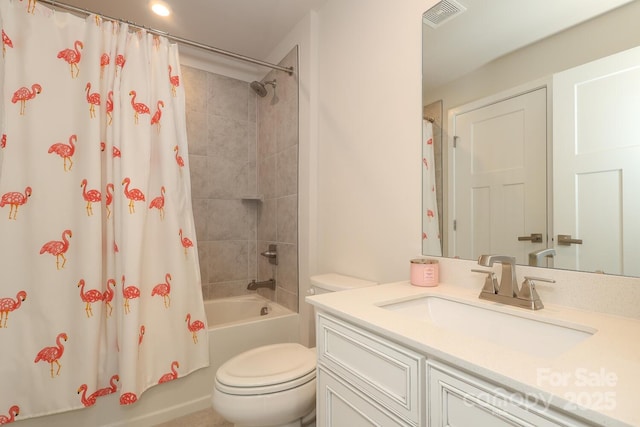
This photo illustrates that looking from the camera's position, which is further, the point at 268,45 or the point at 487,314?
the point at 268,45

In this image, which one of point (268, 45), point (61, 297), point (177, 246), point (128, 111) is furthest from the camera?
point (268, 45)

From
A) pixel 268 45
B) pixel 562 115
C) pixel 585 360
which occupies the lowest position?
pixel 585 360

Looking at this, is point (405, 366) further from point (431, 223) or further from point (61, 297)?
point (61, 297)

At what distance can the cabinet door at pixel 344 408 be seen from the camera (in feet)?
2.31

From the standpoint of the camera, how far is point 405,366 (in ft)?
2.10

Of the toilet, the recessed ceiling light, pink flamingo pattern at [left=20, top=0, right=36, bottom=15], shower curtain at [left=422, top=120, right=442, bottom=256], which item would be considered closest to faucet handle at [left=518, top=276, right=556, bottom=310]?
shower curtain at [left=422, top=120, right=442, bottom=256]

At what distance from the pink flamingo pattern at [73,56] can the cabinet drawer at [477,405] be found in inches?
74.4

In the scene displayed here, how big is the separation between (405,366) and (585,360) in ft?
1.04

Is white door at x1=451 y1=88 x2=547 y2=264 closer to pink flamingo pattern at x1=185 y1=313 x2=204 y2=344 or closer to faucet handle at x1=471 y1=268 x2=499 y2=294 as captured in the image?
faucet handle at x1=471 y1=268 x2=499 y2=294

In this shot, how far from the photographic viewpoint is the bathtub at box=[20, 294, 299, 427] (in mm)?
1404

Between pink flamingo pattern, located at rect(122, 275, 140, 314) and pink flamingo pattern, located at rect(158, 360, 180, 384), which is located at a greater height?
pink flamingo pattern, located at rect(122, 275, 140, 314)

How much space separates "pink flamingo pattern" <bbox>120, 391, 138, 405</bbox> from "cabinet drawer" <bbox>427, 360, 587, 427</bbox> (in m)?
1.44

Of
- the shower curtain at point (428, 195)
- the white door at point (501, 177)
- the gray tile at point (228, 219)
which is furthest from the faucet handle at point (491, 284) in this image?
the gray tile at point (228, 219)

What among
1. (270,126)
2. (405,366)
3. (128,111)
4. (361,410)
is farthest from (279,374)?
(270,126)
